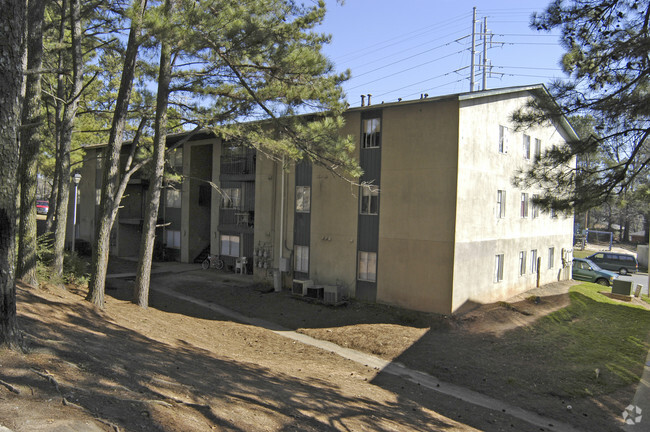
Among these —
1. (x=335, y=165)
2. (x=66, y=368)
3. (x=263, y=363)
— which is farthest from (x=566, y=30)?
(x=66, y=368)

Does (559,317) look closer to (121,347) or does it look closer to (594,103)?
(594,103)

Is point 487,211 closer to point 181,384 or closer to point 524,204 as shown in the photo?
point 524,204

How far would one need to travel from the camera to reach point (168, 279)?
76.8ft

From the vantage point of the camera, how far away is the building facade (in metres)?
16.7

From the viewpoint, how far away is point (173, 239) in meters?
30.0

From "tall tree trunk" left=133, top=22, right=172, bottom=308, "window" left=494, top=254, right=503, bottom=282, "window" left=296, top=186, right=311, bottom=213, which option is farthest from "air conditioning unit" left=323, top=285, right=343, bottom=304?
"tall tree trunk" left=133, top=22, right=172, bottom=308

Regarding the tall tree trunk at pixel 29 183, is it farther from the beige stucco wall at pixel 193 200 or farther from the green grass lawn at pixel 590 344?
the beige stucco wall at pixel 193 200

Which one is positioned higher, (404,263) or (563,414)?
(404,263)

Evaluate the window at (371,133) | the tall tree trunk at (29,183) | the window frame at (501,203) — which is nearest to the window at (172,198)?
the window at (371,133)

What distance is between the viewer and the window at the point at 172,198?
1170 inches

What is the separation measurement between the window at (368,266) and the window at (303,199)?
3707 mm

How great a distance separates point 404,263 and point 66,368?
13459 millimetres

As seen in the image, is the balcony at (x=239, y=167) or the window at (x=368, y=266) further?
the balcony at (x=239, y=167)

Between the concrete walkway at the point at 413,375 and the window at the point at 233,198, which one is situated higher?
the window at the point at 233,198
